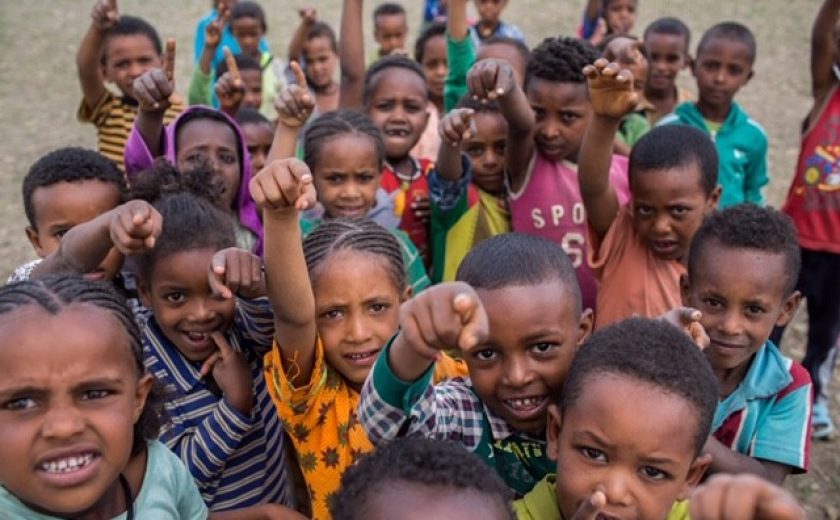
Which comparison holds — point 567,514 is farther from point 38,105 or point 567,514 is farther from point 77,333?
point 38,105

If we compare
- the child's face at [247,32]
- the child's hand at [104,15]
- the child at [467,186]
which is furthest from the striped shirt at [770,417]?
the child's face at [247,32]

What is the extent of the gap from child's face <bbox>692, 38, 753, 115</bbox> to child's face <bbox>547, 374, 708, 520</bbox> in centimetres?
282

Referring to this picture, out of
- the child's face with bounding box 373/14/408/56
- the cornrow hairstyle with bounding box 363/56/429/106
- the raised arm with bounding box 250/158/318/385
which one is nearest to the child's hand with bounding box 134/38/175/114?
the cornrow hairstyle with bounding box 363/56/429/106

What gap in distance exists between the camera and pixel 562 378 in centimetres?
186

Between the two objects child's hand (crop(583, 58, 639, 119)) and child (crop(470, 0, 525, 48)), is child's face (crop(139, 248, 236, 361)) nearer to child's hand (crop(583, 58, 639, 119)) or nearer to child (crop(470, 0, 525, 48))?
child's hand (crop(583, 58, 639, 119))

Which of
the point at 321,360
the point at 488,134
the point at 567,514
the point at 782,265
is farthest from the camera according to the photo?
the point at 488,134

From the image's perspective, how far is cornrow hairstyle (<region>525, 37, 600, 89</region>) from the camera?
3094mm

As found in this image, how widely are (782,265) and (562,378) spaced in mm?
793

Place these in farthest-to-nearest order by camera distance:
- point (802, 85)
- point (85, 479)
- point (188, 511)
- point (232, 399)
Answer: point (802, 85), point (232, 399), point (188, 511), point (85, 479)

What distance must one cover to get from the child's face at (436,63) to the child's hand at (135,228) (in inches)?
124

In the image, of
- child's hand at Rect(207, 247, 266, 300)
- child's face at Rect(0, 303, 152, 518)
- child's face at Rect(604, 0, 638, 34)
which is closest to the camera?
child's face at Rect(0, 303, 152, 518)

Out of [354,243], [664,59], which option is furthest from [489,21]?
[354,243]

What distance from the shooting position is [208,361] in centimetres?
211

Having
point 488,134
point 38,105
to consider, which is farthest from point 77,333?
point 38,105
